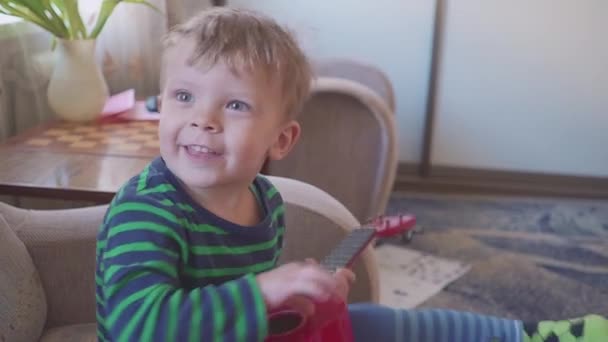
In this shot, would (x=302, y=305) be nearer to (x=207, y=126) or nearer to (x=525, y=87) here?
(x=207, y=126)

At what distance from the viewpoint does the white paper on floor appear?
6.43 feet

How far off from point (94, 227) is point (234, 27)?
1.56ft

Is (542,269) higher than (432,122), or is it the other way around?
(432,122)

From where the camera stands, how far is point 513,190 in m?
2.82

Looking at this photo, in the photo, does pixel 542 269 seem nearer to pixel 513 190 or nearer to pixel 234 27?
pixel 513 190

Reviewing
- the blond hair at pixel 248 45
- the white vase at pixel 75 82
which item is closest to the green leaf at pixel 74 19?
the white vase at pixel 75 82

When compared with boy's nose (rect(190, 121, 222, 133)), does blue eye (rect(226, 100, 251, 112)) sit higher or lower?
higher

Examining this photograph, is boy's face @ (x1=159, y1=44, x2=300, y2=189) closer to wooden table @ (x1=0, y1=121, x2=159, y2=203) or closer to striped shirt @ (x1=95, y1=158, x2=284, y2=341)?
striped shirt @ (x1=95, y1=158, x2=284, y2=341)

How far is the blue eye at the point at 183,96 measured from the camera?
792mm

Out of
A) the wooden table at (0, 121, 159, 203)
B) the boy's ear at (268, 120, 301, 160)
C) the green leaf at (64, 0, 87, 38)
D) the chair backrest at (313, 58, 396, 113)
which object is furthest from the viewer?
the chair backrest at (313, 58, 396, 113)

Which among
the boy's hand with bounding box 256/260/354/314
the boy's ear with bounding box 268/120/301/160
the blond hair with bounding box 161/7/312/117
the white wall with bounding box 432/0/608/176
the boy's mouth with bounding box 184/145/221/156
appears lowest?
the white wall with bounding box 432/0/608/176

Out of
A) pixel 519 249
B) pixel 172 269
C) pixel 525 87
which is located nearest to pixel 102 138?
pixel 172 269

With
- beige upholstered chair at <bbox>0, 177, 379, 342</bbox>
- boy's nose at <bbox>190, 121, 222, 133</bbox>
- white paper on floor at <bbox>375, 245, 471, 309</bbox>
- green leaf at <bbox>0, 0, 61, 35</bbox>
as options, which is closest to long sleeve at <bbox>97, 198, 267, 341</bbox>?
boy's nose at <bbox>190, 121, 222, 133</bbox>

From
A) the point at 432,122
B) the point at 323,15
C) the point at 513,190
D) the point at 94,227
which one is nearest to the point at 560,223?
the point at 513,190
